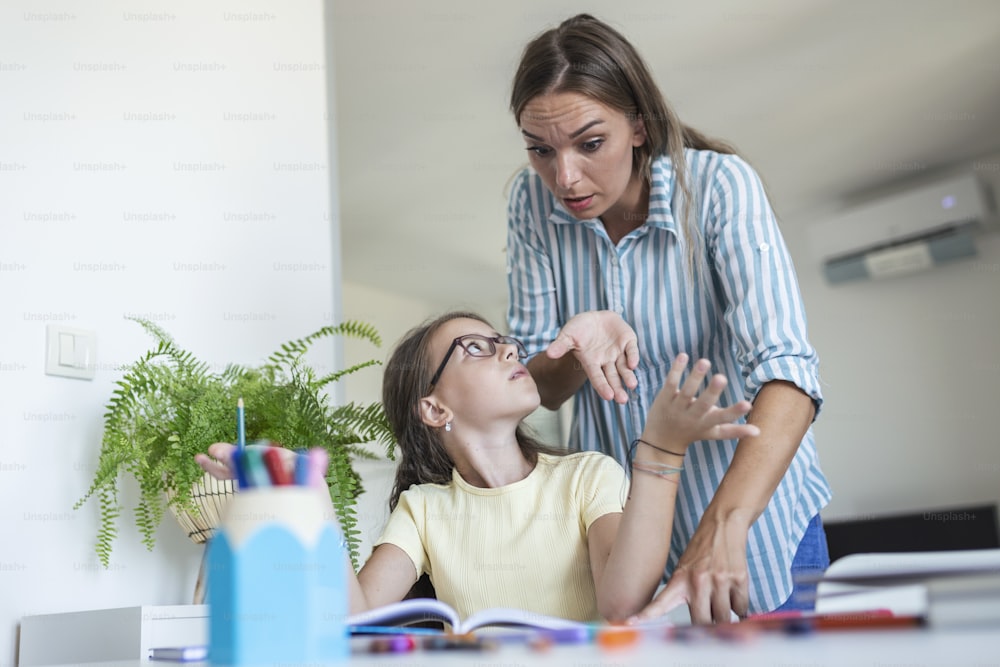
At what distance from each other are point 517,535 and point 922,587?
898 mm

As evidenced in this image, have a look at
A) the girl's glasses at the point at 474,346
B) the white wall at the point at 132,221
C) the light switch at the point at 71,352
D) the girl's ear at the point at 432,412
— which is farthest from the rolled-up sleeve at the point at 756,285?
the light switch at the point at 71,352

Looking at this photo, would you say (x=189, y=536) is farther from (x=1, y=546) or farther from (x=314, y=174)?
(x=314, y=174)

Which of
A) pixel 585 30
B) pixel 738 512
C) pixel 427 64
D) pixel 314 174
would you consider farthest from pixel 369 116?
pixel 738 512

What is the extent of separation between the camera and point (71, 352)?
1725mm

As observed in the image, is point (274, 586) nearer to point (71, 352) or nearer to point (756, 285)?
point (756, 285)

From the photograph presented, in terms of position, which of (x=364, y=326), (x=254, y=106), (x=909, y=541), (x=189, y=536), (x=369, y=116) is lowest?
(x=909, y=541)

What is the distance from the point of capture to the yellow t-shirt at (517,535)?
1.37 meters

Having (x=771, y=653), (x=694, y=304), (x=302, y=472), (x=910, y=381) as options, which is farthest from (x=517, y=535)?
(x=910, y=381)

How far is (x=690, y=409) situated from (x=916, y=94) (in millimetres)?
4118

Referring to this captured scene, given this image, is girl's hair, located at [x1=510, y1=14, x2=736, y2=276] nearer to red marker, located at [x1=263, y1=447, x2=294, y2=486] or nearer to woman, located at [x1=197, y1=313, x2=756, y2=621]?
woman, located at [x1=197, y1=313, x2=756, y2=621]

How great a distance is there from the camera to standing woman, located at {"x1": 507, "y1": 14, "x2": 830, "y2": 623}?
4.52ft

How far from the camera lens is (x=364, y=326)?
1898 mm

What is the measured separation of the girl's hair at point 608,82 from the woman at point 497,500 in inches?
15.2

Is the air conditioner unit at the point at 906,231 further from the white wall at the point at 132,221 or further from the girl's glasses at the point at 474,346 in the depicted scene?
the girl's glasses at the point at 474,346
